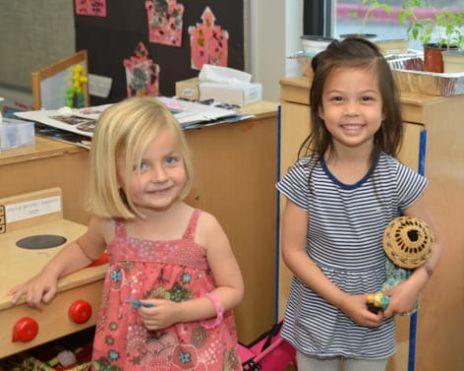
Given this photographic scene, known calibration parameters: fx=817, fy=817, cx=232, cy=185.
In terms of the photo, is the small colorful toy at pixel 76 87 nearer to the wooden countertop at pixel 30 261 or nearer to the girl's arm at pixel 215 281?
the wooden countertop at pixel 30 261

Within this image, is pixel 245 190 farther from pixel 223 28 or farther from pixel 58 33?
pixel 58 33

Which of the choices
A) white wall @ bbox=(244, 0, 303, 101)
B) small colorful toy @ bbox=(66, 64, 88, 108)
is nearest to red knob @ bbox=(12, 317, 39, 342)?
small colorful toy @ bbox=(66, 64, 88, 108)

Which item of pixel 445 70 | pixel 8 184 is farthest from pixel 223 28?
pixel 8 184

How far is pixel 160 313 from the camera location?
1426 mm

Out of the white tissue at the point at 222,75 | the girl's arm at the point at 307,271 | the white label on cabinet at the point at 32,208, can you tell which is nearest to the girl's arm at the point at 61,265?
the white label on cabinet at the point at 32,208

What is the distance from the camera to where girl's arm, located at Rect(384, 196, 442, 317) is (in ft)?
5.10

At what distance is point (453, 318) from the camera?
2.04 m

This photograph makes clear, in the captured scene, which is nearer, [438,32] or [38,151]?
[38,151]

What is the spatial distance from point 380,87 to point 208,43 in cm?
138

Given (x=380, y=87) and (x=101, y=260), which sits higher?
(x=380, y=87)

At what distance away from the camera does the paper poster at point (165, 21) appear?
2941 mm

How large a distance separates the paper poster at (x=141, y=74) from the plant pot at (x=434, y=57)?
50.8 inches

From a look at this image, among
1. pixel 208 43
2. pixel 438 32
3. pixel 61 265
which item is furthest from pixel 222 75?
pixel 61 265

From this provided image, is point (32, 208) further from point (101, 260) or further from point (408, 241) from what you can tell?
point (408, 241)
